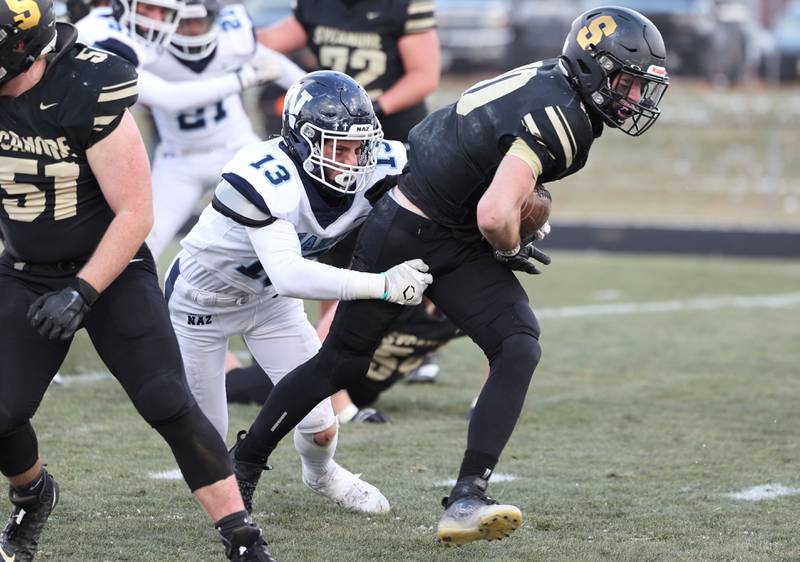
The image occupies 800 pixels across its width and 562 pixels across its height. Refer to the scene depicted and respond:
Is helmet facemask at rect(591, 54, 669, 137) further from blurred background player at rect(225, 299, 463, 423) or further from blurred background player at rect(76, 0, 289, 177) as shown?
blurred background player at rect(76, 0, 289, 177)

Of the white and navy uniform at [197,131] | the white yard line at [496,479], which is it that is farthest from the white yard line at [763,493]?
the white and navy uniform at [197,131]

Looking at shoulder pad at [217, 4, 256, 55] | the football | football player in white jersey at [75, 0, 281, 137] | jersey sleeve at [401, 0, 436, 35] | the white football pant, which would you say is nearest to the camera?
the football

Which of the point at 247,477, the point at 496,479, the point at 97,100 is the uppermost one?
the point at 97,100

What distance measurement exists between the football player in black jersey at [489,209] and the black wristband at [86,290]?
79 cm

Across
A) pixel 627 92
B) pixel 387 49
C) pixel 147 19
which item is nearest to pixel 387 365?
pixel 387 49

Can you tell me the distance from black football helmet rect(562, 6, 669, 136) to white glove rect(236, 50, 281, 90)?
2449 millimetres

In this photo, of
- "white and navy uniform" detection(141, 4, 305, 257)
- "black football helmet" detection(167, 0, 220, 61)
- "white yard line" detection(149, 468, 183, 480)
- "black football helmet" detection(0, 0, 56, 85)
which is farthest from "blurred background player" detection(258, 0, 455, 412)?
"black football helmet" detection(0, 0, 56, 85)

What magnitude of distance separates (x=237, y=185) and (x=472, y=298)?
0.76 m

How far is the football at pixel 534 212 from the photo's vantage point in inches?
155

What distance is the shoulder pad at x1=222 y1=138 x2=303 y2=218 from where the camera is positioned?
3729 millimetres

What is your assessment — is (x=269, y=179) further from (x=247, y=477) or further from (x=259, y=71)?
(x=259, y=71)

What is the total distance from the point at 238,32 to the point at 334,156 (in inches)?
106

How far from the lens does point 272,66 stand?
615 cm

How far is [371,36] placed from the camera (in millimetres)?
6520
